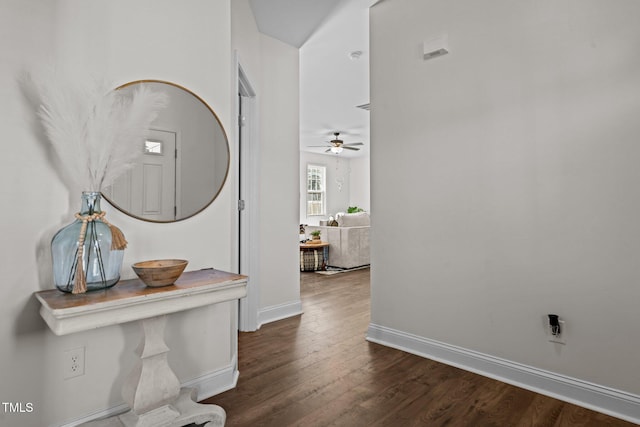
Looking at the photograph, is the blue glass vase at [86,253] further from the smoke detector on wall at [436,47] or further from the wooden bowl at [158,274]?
the smoke detector on wall at [436,47]

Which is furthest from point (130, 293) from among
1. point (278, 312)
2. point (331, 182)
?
point (331, 182)

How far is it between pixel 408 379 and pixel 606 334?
1.07 meters

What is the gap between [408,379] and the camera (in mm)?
2119

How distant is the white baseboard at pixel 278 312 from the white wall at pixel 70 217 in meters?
1.16

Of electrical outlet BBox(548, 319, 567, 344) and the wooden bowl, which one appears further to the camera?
electrical outlet BBox(548, 319, 567, 344)

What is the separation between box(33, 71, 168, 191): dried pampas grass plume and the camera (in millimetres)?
1311

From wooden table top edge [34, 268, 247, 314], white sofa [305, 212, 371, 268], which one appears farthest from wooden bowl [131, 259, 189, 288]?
white sofa [305, 212, 371, 268]

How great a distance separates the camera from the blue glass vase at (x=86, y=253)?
1.31 metres

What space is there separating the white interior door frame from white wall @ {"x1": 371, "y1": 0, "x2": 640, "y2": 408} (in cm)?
104

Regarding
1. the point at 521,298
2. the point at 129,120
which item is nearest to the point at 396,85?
the point at 521,298

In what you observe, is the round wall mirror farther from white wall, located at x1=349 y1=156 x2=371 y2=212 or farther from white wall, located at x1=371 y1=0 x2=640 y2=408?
white wall, located at x1=349 y1=156 x2=371 y2=212

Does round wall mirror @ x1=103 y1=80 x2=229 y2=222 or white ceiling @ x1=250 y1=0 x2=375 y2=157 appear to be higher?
white ceiling @ x1=250 y1=0 x2=375 y2=157

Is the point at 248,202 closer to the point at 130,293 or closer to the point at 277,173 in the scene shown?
the point at 277,173

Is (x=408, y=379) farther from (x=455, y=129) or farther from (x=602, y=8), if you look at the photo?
(x=602, y=8)
